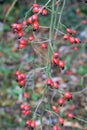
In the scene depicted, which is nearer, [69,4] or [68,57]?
[68,57]

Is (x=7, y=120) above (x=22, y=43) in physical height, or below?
below

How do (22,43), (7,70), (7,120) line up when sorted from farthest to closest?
1. (7,70)
2. (7,120)
3. (22,43)

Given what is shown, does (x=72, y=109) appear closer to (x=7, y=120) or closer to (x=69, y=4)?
(x=7, y=120)

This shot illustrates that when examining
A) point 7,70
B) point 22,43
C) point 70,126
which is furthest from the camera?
point 7,70

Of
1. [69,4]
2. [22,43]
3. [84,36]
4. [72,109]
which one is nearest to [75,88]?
[72,109]

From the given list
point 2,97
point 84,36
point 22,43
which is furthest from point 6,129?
point 22,43

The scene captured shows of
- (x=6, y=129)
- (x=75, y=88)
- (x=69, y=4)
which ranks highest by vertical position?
(x=69, y=4)

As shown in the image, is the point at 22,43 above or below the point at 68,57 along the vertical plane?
above

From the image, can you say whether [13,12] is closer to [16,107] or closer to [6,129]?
[16,107]

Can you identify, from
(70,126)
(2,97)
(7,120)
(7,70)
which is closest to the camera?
(70,126)
